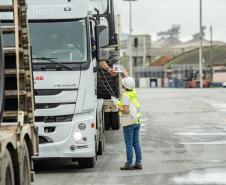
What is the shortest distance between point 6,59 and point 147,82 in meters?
92.2

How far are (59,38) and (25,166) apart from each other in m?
4.26

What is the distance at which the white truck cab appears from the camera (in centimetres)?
1248

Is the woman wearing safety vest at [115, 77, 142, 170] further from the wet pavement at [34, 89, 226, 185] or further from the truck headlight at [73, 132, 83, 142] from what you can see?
the truck headlight at [73, 132, 83, 142]

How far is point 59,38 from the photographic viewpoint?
502 inches

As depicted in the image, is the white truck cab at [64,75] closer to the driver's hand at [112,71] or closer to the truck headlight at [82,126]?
the truck headlight at [82,126]

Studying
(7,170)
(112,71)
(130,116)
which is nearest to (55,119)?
(130,116)

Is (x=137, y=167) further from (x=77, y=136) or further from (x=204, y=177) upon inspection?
(x=204, y=177)

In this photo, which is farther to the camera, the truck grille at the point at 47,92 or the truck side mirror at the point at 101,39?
the truck side mirror at the point at 101,39

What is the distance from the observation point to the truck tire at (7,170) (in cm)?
732

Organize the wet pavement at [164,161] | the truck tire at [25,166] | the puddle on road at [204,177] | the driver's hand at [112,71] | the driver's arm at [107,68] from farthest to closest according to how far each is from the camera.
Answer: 1. the driver's hand at [112,71]
2. the driver's arm at [107,68]
3. the wet pavement at [164,161]
4. the puddle on road at [204,177]
5. the truck tire at [25,166]

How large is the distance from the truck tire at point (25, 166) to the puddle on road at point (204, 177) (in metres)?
3.25

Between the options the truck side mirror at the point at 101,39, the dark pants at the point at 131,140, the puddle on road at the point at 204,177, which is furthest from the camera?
the dark pants at the point at 131,140

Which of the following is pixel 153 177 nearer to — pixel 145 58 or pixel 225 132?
pixel 225 132

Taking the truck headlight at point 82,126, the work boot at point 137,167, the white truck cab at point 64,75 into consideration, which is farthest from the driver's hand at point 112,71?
the truck headlight at point 82,126
